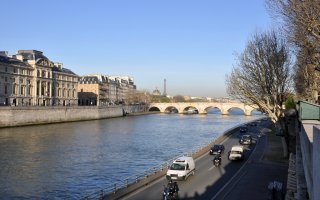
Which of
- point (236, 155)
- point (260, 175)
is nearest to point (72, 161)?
point (236, 155)

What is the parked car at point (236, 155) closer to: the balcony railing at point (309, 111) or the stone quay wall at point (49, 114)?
the balcony railing at point (309, 111)

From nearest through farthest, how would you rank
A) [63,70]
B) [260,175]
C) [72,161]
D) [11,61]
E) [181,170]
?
Answer: 1. [181,170]
2. [260,175]
3. [72,161]
4. [11,61]
5. [63,70]

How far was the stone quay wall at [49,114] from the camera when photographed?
277ft

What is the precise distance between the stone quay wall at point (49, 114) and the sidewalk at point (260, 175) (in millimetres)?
55054

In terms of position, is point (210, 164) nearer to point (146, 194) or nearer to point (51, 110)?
point (146, 194)

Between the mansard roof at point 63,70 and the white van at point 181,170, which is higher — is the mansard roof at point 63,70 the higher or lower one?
the higher one

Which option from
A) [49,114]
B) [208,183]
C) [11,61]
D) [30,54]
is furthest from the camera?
[30,54]

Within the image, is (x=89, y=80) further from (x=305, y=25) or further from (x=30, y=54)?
(x=305, y=25)

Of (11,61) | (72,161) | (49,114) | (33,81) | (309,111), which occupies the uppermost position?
(11,61)

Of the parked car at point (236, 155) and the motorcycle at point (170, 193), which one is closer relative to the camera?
the motorcycle at point (170, 193)

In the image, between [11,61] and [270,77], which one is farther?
[11,61]

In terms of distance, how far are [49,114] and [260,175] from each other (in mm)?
77145

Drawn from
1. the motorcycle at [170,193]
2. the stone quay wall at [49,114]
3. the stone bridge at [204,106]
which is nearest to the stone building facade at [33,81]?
the stone quay wall at [49,114]

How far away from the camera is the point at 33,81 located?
121 meters
